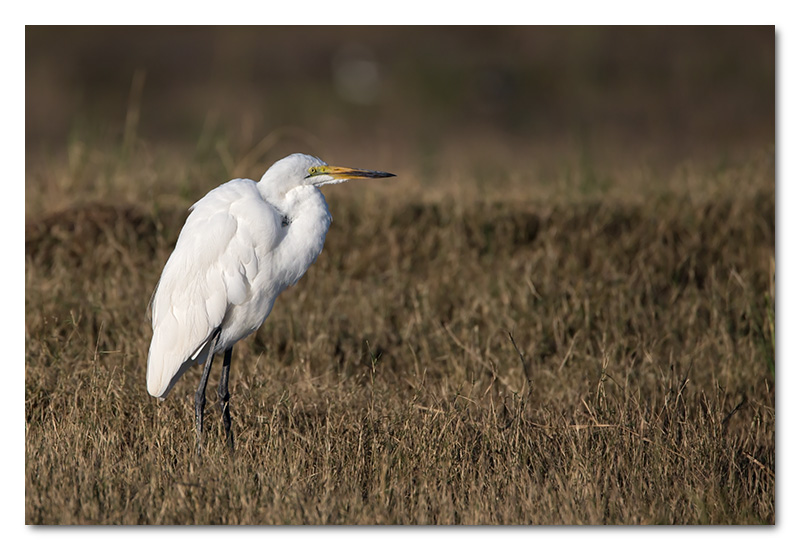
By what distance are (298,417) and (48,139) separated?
6950mm

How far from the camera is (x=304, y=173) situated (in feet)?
8.83

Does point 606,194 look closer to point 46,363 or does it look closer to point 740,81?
point 46,363

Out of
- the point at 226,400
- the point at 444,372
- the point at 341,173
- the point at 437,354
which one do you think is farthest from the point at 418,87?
the point at 341,173

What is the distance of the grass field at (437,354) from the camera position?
2.62 metres

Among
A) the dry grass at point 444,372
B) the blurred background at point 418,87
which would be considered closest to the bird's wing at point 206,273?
the dry grass at point 444,372

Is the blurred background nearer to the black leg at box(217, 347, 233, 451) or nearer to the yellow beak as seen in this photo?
the black leg at box(217, 347, 233, 451)

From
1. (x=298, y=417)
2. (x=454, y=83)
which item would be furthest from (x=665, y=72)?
(x=298, y=417)

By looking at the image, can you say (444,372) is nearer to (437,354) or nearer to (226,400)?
(437,354)

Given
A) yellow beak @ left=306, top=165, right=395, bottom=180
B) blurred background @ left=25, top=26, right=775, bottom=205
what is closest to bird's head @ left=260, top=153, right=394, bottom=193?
yellow beak @ left=306, top=165, right=395, bottom=180

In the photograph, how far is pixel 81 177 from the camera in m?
4.87

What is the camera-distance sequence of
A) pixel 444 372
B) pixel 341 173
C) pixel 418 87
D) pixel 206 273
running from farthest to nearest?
1. pixel 418 87
2. pixel 444 372
3. pixel 206 273
4. pixel 341 173

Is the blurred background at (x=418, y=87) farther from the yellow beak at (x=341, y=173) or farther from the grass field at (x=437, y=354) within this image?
the yellow beak at (x=341, y=173)

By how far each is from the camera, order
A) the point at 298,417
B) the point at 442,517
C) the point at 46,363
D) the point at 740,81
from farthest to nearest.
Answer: the point at 740,81
the point at 46,363
the point at 298,417
the point at 442,517

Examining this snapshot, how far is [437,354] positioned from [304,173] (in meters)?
1.36
